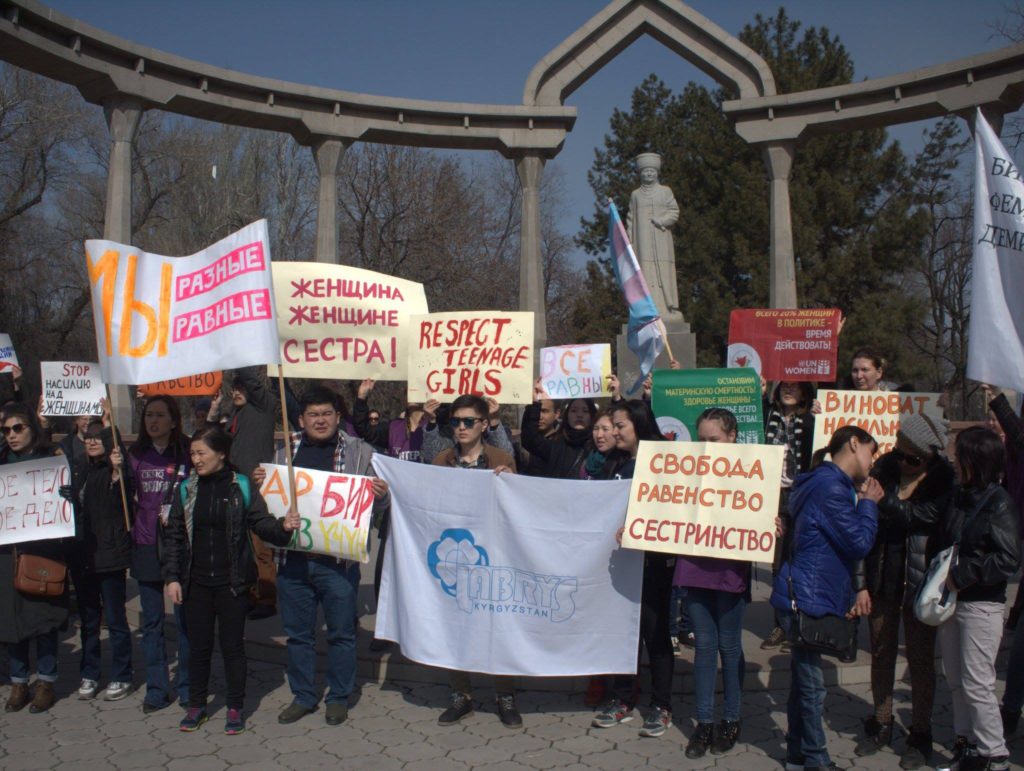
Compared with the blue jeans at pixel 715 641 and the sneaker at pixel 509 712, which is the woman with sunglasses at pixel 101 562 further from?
the blue jeans at pixel 715 641

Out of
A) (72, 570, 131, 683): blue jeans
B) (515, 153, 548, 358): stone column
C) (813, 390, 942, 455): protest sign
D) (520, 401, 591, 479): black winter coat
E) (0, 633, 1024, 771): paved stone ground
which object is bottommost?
(0, 633, 1024, 771): paved stone ground

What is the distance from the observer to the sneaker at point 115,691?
6.39 meters

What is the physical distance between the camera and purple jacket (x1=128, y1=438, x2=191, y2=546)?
634 cm

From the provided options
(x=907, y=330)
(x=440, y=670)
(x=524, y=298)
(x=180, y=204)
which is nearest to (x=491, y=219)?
(x=180, y=204)

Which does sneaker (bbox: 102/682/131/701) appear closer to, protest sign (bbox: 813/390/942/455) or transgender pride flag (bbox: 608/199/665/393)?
transgender pride flag (bbox: 608/199/665/393)

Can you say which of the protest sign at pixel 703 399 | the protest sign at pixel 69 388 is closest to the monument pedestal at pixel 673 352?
the protest sign at pixel 703 399

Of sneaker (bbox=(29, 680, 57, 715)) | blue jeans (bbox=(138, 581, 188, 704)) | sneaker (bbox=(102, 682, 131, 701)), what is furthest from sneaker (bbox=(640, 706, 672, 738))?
sneaker (bbox=(29, 680, 57, 715))

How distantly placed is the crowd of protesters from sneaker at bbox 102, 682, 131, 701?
0.06 feet

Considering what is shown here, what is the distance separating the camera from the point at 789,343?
380 inches

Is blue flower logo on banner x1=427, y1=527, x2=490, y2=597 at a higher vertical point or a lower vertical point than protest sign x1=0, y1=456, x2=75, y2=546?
lower

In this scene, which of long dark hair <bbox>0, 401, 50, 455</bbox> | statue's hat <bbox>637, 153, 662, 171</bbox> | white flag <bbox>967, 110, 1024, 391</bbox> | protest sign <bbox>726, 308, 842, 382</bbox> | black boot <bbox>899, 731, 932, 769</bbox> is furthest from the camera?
statue's hat <bbox>637, 153, 662, 171</bbox>

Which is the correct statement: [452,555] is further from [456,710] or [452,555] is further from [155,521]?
[155,521]

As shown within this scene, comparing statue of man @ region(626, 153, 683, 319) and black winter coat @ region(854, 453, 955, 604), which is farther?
statue of man @ region(626, 153, 683, 319)

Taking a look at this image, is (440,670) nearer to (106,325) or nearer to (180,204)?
(106,325)
